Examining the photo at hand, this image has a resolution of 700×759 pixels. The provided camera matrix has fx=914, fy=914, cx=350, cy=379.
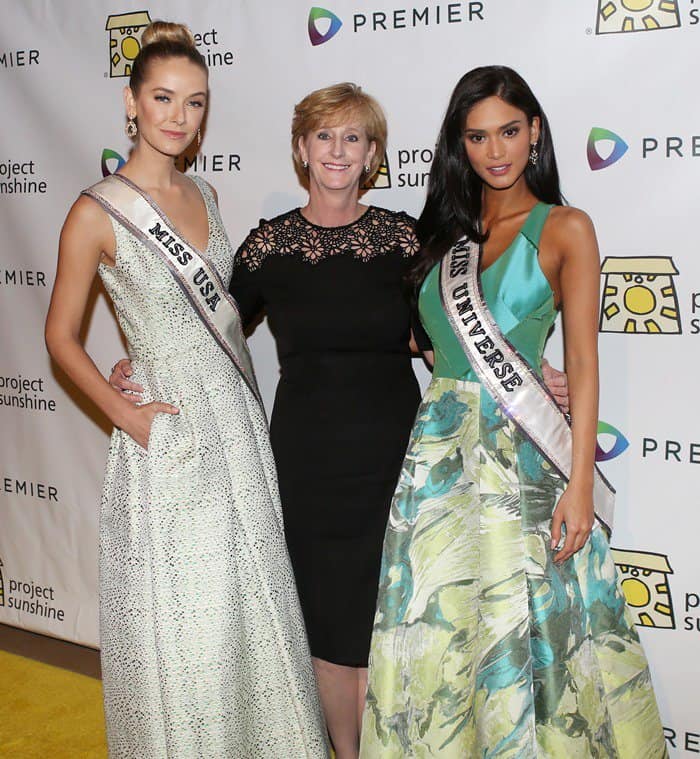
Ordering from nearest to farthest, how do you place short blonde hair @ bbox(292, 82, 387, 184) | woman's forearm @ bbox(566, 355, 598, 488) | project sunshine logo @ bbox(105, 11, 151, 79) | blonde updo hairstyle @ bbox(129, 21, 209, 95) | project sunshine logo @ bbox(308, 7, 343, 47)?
woman's forearm @ bbox(566, 355, 598, 488)
blonde updo hairstyle @ bbox(129, 21, 209, 95)
short blonde hair @ bbox(292, 82, 387, 184)
project sunshine logo @ bbox(308, 7, 343, 47)
project sunshine logo @ bbox(105, 11, 151, 79)

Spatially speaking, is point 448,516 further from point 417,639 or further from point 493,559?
point 417,639

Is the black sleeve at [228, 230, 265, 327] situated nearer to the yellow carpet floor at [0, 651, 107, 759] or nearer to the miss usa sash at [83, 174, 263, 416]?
the miss usa sash at [83, 174, 263, 416]

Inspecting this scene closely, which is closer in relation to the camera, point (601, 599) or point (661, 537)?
point (601, 599)

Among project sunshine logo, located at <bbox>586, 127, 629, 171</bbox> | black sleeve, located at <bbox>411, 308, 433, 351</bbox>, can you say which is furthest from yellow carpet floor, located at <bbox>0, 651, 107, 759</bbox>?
project sunshine logo, located at <bbox>586, 127, 629, 171</bbox>

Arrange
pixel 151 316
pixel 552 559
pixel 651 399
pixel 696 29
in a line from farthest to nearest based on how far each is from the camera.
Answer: pixel 651 399 → pixel 696 29 → pixel 151 316 → pixel 552 559

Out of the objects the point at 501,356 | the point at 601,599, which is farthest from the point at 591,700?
the point at 501,356

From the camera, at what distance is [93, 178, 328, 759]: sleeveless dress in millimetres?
1781

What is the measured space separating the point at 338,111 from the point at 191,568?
3.19 ft

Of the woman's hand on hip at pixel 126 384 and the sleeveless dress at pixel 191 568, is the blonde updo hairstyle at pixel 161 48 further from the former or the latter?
the woman's hand on hip at pixel 126 384

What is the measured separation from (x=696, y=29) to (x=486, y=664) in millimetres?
1367

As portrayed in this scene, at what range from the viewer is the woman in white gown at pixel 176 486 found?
1.78 m

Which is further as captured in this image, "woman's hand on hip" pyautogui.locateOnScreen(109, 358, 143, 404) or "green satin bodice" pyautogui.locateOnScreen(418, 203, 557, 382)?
"woman's hand on hip" pyautogui.locateOnScreen(109, 358, 143, 404)

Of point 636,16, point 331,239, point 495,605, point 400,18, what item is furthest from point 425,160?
point 495,605

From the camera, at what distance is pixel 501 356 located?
1712 mm
